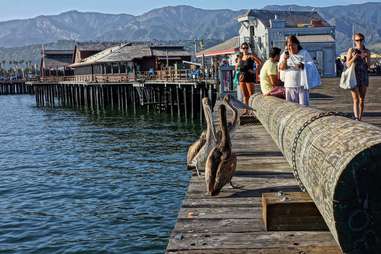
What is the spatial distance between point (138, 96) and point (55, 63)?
153 feet

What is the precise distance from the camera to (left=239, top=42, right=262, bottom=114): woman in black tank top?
12.0 m

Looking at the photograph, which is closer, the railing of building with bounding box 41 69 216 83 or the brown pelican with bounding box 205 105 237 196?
the brown pelican with bounding box 205 105 237 196

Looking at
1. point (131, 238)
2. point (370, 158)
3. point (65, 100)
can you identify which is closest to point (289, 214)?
point (370, 158)

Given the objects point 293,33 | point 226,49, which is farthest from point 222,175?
point 226,49

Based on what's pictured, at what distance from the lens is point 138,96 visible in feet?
175

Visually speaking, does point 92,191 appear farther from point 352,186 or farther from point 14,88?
point 14,88

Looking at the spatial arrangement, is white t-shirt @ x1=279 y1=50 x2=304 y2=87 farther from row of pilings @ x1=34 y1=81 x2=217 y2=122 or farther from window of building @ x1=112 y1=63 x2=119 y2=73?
window of building @ x1=112 y1=63 x2=119 y2=73

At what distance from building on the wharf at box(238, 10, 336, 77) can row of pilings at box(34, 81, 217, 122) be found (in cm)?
907

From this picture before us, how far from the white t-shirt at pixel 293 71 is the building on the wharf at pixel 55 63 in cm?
8361

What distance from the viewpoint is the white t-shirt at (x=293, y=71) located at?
9547mm

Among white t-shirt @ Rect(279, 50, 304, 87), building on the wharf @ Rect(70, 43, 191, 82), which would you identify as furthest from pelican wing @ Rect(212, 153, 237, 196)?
building on the wharf @ Rect(70, 43, 191, 82)

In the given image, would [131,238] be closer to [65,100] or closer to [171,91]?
[171,91]

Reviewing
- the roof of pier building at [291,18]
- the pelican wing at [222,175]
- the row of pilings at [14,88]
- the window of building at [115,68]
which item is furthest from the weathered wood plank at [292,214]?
the row of pilings at [14,88]

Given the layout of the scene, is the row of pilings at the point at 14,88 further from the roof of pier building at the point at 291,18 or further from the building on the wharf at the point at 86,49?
the roof of pier building at the point at 291,18
